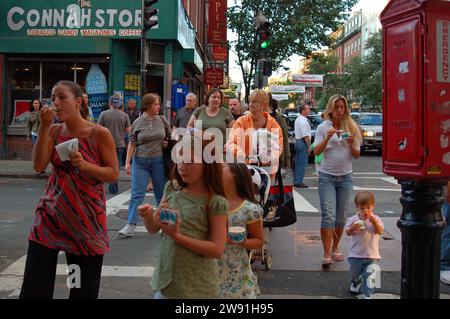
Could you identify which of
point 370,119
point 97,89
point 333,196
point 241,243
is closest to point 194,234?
point 241,243

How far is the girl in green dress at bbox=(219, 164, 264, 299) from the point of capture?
334cm

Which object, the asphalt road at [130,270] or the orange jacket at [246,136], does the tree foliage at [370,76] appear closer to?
the asphalt road at [130,270]

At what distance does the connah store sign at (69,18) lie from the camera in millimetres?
17125

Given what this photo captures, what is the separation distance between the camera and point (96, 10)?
56.3 feet

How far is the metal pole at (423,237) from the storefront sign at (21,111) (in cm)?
1599

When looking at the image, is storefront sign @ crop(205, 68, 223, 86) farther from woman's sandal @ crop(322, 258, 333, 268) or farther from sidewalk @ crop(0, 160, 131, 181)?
woman's sandal @ crop(322, 258, 333, 268)

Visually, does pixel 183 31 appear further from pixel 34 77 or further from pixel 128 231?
pixel 128 231

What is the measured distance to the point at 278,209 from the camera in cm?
582

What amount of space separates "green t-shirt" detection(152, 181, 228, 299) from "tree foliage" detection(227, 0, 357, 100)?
77.0 ft

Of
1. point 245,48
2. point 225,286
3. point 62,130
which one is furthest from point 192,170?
point 245,48

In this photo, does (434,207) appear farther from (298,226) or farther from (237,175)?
(298,226)

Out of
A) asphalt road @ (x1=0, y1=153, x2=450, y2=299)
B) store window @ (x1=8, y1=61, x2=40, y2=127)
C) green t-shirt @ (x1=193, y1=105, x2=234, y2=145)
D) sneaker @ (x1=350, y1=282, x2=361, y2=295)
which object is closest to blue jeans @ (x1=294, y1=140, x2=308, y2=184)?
asphalt road @ (x1=0, y1=153, x2=450, y2=299)

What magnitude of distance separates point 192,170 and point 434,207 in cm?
154

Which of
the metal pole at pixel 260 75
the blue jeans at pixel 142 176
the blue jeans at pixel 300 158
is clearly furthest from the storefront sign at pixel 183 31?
the blue jeans at pixel 142 176
